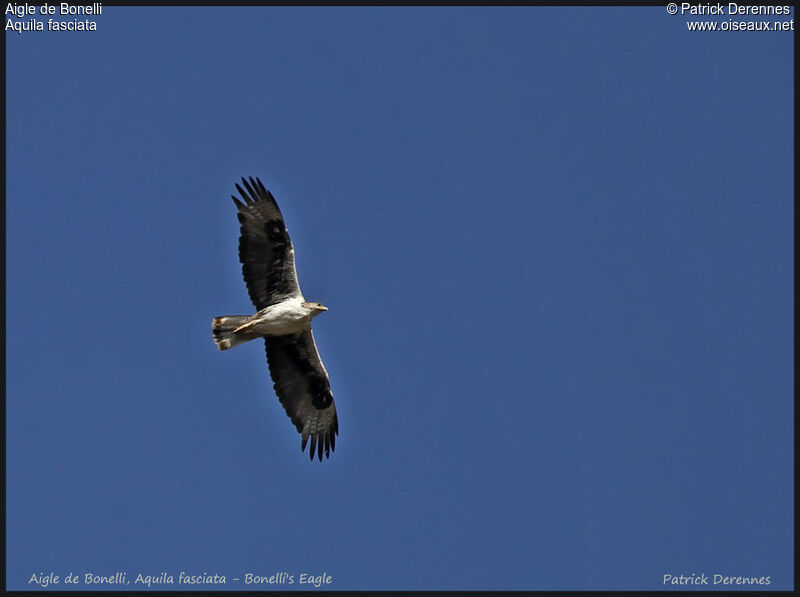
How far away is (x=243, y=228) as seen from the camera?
2370 centimetres

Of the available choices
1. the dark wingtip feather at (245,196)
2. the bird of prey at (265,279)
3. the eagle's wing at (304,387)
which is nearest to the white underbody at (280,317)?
the bird of prey at (265,279)

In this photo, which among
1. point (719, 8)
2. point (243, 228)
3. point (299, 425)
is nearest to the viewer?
point (243, 228)

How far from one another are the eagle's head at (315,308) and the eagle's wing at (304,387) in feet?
2.41

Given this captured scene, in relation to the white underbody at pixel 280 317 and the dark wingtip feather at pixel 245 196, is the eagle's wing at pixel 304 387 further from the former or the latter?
the dark wingtip feather at pixel 245 196

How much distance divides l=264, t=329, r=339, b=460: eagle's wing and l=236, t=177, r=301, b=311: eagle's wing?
3.50ft

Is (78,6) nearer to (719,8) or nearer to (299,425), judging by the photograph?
(299,425)

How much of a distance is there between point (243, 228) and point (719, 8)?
36.5 feet

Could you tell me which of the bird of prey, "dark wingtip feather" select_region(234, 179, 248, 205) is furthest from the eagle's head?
"dark wingtip feather" select_region(234, 179, 248, 205)

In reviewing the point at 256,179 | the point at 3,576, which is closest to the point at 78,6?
the point at 256,179

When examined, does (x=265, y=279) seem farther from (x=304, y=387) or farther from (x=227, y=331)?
(x=304, y=387)

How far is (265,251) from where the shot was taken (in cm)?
2373

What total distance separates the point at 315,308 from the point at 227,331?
5.13 feet

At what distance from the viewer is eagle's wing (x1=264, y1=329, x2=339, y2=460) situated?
24.7 m

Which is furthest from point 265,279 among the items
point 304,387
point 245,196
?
point 304,387
